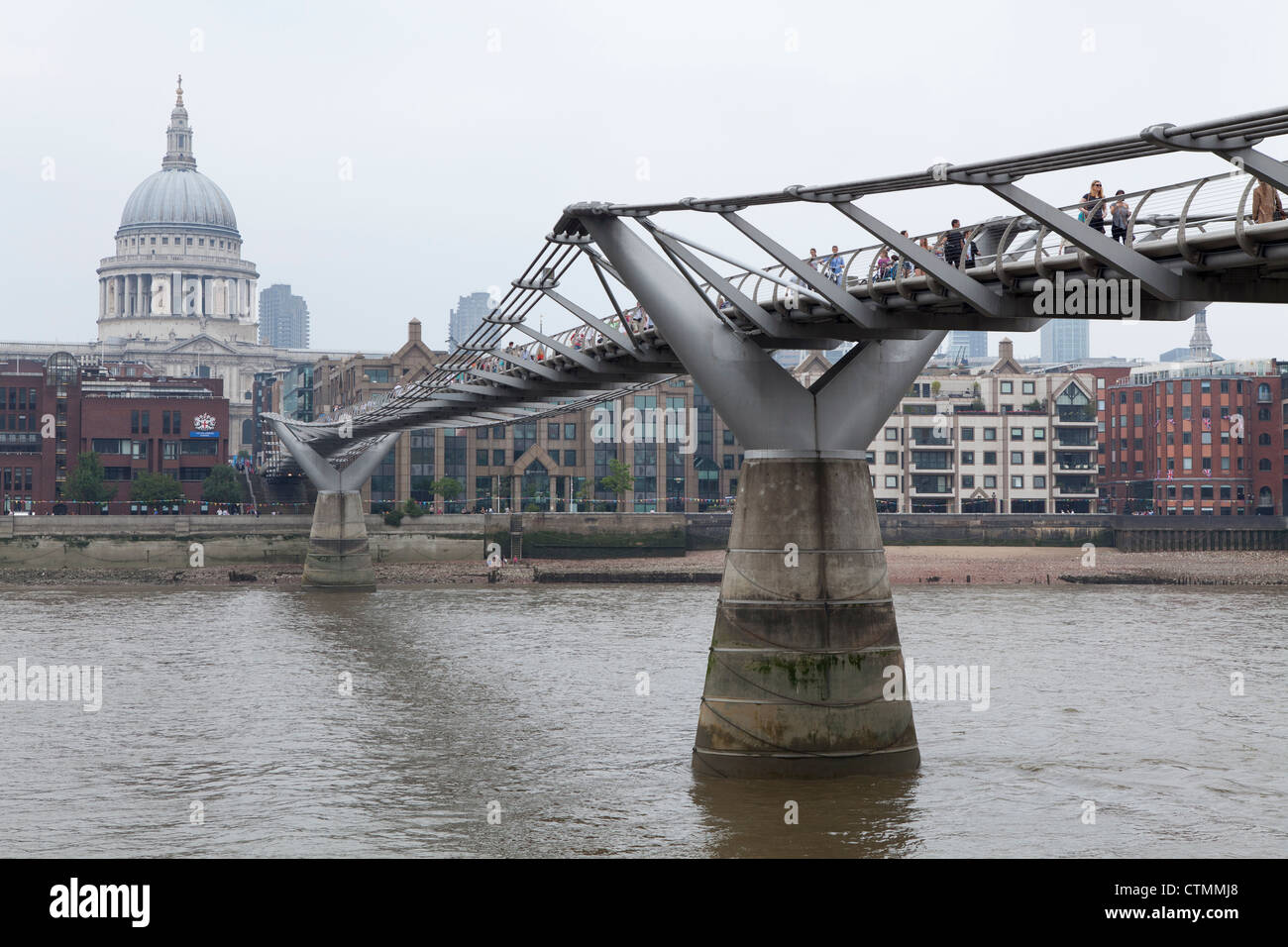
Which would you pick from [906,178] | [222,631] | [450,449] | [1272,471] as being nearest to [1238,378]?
[1272,471]

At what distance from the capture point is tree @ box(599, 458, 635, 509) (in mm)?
105438

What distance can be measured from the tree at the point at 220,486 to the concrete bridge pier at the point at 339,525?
30.5m

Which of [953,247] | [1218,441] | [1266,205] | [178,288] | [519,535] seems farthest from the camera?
[178,288]

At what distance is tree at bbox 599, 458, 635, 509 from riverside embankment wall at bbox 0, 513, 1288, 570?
31.6 feet

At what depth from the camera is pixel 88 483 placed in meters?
100

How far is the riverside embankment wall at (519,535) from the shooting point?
85.7 metres

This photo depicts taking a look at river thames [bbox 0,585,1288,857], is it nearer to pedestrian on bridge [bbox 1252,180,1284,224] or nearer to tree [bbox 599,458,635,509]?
pedestrian on bridge [bbox 1252,180,1284,224]

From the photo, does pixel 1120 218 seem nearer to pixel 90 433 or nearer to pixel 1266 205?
pixel 1266 205

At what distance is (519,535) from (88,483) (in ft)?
93.0

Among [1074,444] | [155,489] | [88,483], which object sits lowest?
[155,489]

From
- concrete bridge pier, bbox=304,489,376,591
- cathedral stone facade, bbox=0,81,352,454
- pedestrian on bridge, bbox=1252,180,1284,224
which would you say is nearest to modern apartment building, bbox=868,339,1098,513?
concrete bridge pier, bbox=304,489,376,591

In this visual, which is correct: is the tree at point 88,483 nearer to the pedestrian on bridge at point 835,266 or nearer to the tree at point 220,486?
the tree at point 220,486

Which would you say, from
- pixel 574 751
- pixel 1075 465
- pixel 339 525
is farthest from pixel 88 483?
pixel 574 751
